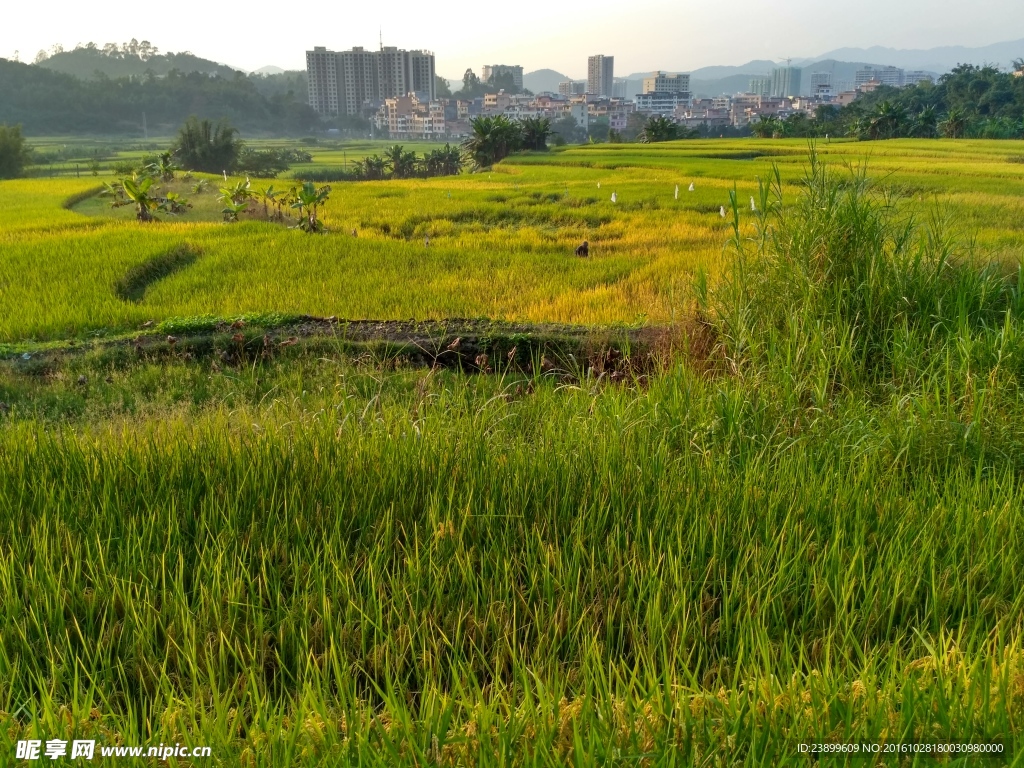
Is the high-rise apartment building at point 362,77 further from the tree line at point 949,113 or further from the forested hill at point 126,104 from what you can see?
the tree line at point 949,113

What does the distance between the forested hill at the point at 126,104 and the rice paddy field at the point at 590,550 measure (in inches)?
1868

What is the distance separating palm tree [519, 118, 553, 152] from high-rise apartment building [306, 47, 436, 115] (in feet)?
217

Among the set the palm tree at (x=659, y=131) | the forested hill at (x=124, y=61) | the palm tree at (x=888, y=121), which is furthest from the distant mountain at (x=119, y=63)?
the palm tree at (x=888, y=121)

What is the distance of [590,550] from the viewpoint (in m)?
1.87

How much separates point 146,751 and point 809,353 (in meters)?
2.91

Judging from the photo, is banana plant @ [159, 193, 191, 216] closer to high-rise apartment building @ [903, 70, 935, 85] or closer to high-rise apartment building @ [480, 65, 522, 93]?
high-rise apartment building @ [903, 70, 935, 85]

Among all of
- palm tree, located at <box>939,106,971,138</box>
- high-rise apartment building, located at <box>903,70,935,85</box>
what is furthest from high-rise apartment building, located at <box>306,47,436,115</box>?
palm tree, located at <box>939,106,971,138</box>

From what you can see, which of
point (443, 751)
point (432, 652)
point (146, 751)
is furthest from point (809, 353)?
point (146, 751)

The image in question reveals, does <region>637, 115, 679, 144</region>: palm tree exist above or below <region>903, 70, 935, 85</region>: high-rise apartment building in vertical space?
below

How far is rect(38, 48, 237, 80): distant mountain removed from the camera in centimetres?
8106

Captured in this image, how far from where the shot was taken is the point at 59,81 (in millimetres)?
48594

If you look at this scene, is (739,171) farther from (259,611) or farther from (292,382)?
(259,611)

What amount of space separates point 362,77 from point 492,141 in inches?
3253

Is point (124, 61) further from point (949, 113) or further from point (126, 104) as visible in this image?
point (949, 113)
